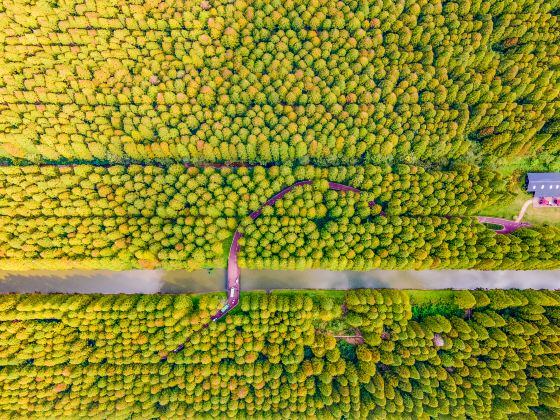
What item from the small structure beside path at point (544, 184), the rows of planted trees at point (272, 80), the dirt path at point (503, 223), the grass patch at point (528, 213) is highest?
the rows of planted trees at point (272, 80)

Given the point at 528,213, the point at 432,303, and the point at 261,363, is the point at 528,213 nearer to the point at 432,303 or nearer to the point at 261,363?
the point at 432,303

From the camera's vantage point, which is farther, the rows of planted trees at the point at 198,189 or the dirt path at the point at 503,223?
the dirt path at the point at 503,223

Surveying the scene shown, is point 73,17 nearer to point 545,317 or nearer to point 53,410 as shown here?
point 53,410

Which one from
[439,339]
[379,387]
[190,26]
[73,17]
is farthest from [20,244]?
[439,339]

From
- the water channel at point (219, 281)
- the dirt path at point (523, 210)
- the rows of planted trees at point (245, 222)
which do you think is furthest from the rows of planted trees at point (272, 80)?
the water channel at point (219, 281)

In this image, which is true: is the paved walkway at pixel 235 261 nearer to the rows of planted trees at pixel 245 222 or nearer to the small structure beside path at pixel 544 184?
the rows of planted trees at pixel 245 222

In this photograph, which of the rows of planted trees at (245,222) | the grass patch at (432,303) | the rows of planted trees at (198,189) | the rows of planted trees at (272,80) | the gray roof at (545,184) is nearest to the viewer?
the rows of planted trees at (245,222)

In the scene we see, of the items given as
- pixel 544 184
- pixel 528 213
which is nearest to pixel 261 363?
pixel 528 213

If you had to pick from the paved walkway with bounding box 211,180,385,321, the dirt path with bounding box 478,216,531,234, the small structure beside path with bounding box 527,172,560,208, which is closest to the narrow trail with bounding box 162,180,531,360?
the paved walkway with bounding box 211,180,385,321
